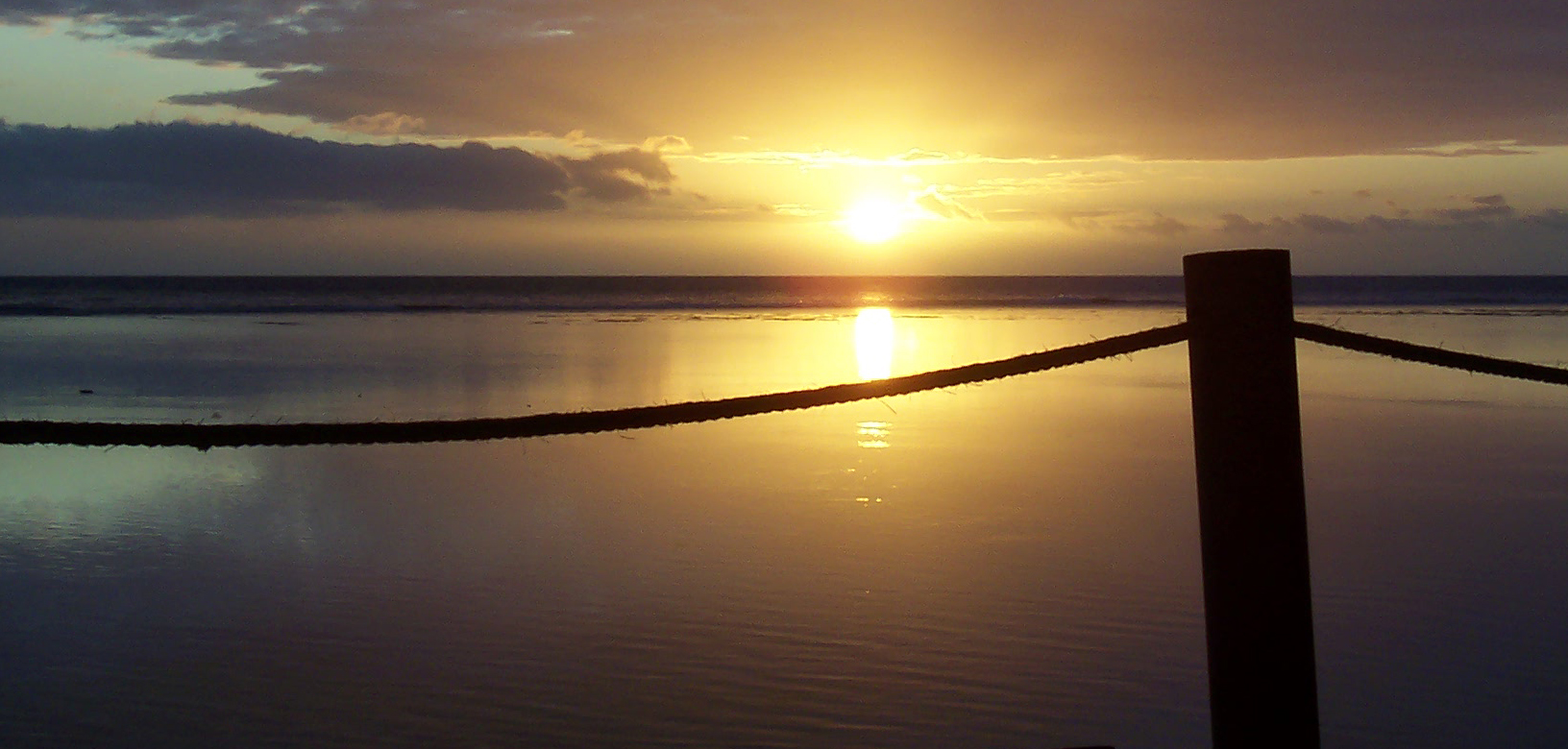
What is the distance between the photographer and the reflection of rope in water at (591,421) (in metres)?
2.19

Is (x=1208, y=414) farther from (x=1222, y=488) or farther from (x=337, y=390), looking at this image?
(x=337, y=390)

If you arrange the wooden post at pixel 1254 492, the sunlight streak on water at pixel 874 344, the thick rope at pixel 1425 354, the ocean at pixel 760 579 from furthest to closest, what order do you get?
the sunlight streak on water at pixel 874 344
the ocean at pixel 760 579
the thick rope at pixel 1425 354
the wooden post at pixel 1254 492

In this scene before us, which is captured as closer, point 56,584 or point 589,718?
point 589,718

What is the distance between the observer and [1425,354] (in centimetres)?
243

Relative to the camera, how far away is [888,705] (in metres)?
4.11

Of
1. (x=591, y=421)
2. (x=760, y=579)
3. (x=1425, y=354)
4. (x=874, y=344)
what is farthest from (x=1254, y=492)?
(x=874, y=344)

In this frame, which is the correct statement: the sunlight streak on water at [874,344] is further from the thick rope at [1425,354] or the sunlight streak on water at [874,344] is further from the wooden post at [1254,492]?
the wooden post at [1254,492]

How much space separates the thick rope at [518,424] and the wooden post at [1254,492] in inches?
4.1

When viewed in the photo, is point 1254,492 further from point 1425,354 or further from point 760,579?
point 760,579

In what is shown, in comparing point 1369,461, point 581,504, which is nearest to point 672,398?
point 581,504

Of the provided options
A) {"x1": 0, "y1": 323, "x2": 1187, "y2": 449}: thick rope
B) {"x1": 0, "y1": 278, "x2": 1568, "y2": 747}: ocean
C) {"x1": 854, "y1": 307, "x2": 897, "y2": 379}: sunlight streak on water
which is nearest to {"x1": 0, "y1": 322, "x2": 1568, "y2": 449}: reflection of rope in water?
{"x1": 0, "y1": 323, "x2": 1187, "y2": 449}: thick rope

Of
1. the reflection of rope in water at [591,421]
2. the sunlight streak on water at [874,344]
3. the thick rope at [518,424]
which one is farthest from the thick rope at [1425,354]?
the sunlight streak on water at [874,344]

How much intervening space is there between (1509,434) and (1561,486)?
88.0 inches

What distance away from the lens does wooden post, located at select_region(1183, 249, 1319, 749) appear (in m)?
2.13
